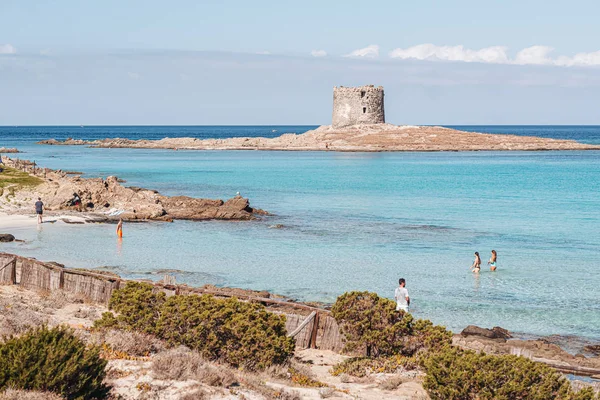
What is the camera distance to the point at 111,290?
15.6 metres

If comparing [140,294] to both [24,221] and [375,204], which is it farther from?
[375,204]

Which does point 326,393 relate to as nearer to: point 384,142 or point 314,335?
point 314,335

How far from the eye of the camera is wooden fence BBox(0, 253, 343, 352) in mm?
13297

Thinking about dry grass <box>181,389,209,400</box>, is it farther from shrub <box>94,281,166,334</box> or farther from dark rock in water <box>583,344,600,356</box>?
dark rock in water <box>583,344,600,356</box>

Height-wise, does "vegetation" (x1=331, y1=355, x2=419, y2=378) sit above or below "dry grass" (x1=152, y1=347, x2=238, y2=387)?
below

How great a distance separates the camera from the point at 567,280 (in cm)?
2156

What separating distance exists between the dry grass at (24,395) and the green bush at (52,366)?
0.13 m

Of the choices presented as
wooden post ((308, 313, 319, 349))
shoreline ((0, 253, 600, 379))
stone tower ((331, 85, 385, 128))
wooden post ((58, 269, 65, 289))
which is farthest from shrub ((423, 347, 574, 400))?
stone tower ((331, 85, 385, 128))

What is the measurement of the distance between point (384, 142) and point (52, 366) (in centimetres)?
9501

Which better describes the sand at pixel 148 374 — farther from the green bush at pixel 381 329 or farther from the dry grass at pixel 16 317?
the green bush at pixel 381 329

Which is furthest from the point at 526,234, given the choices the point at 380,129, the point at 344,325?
the point at 380,129

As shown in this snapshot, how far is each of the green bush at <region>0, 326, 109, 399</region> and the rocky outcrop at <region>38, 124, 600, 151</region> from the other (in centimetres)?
9006

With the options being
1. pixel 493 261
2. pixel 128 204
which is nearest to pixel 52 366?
pixel 493 261

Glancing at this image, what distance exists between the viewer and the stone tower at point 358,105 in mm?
104562
